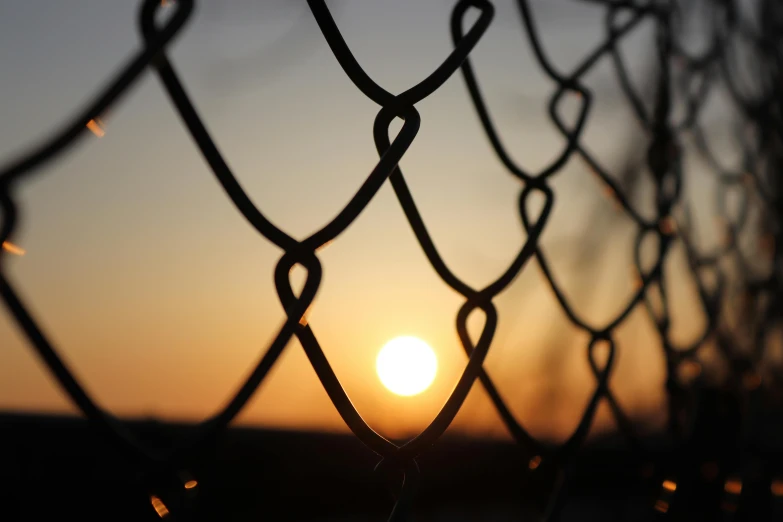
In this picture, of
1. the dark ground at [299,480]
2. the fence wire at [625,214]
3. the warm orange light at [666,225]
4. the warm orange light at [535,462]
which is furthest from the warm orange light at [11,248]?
the dark ground at [299,480]

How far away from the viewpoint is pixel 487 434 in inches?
62.6

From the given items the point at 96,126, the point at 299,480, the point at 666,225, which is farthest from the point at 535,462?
the point at 299,480

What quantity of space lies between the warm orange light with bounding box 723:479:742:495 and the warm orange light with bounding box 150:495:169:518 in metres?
0.85

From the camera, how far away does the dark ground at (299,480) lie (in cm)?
153

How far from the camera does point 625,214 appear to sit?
0.98m

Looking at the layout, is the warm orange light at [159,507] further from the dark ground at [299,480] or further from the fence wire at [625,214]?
the dark ground at [299,480]

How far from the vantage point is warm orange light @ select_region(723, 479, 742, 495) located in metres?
1.01

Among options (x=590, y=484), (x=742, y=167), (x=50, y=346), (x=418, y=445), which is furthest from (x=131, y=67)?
(x=590, y=484)

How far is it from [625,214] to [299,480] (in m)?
1.25

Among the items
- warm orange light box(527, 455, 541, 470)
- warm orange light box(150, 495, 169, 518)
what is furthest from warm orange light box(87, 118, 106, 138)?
warm orange light box(527, 455, 541, 470)

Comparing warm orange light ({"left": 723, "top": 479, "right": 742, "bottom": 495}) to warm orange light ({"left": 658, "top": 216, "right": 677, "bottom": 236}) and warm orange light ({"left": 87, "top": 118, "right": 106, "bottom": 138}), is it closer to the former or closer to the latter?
warm orange light ({"left": 658, "top": 216, "right": 677, "bottom": 236})

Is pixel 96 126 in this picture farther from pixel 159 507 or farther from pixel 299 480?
pixel 299 480

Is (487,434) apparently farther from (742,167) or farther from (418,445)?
(418,445)

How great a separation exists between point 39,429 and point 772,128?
1.53 m
